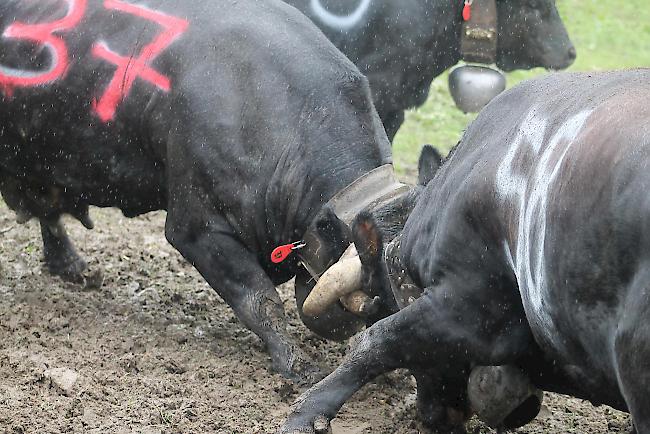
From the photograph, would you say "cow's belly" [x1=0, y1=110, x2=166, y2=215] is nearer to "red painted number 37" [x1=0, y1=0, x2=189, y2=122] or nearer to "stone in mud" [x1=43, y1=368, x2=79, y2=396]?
"red painted number 37" [x1=0, y1=0, x2=189, y2=122]

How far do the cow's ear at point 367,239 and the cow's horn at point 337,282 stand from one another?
8 cm

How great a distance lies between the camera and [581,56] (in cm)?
1220

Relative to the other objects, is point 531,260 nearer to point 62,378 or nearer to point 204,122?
point 204,122

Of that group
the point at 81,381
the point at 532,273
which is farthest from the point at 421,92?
the point at 532,273

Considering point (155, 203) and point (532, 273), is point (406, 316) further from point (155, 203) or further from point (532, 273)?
point (155, 203)

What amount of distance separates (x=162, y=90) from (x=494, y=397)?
2.14 metres

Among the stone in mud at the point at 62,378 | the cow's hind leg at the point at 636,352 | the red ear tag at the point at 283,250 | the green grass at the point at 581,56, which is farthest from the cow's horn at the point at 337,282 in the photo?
the green grass at the point at 581,56

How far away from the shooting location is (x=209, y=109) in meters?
5.04

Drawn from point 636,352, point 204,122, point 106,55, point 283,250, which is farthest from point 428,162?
point 636,352

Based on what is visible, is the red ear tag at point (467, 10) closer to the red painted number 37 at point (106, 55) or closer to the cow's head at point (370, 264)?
the red painted number 37 at point (106, 55)

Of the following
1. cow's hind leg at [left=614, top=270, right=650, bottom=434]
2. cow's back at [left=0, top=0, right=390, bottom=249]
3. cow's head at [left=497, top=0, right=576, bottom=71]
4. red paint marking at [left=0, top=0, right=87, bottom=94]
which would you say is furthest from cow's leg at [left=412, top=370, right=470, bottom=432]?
cow's head at [left=497, top=0, right=576, bottom=71]

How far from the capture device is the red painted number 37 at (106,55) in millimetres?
5246

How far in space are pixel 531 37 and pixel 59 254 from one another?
3201 mm

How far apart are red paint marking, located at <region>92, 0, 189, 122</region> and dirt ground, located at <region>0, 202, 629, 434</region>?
1020 mm
